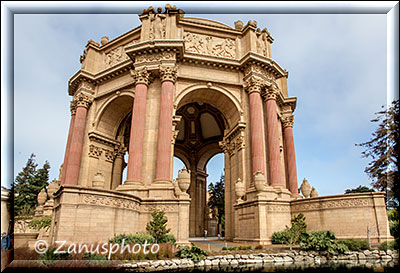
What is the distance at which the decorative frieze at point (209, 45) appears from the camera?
74.8 feet

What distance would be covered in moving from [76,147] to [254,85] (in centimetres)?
1544

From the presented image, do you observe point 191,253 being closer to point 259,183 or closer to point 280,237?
point 280,237

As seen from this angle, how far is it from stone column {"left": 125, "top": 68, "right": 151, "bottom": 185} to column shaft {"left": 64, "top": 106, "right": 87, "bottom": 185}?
21.4ft

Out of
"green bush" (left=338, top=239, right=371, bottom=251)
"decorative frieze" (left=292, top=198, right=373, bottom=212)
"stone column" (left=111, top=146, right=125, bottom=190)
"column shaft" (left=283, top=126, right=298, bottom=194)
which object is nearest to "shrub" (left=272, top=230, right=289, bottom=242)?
"decorative frieze" (left=292, top=198, right=373, bottom=212)

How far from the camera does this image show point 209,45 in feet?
76.7

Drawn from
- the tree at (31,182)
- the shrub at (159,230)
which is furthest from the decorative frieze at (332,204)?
the tree at (31,182)

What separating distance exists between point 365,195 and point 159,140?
12470mm

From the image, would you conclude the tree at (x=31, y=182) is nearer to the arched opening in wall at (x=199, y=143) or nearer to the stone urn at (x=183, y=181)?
the arched opening in wall at (x=199, y=143)

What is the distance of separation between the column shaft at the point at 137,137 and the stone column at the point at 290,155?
14.3 meters

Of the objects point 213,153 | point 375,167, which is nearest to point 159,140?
point 375,167

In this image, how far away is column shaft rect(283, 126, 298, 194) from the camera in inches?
977

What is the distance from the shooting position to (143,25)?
22.0 meters

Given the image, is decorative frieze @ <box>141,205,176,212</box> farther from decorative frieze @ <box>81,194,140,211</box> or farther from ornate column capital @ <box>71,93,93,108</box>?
ornate column capital @ <box>71,93,93,108</box>

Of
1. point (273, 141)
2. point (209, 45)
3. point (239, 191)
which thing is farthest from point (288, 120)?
point (239, 191)
